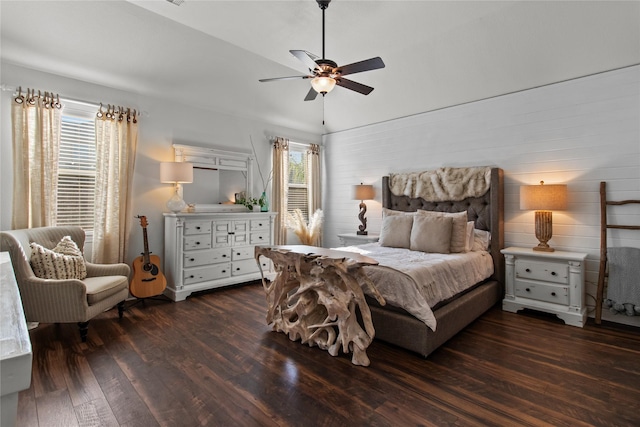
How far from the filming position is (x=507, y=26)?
123 inches

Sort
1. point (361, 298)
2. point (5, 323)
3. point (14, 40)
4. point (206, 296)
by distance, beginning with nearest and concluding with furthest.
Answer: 1. point (5, 323)
2. point (361, 298)
3. point (14, 40)
4. point (206, 296)

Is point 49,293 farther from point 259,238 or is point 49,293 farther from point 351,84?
point 351,84

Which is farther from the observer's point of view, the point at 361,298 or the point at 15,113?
the point at 15,113

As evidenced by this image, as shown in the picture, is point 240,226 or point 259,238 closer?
point 240,226

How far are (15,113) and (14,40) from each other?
0.66m

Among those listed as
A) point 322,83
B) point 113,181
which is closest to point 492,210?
point 322,83

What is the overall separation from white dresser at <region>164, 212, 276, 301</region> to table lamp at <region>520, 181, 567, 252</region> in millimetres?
3359

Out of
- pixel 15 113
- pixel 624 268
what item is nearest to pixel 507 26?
pixel 624 268

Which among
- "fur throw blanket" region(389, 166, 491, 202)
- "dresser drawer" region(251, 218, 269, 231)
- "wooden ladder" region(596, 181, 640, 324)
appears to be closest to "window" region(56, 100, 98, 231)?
"dresser drawer" region(251, 218, 269, 231)

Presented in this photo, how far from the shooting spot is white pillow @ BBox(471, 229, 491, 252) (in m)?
3.79

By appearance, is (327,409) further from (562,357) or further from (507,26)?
(507,26)

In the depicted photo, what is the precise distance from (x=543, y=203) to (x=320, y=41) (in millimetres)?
2931

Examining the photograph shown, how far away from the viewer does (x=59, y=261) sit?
292 cm

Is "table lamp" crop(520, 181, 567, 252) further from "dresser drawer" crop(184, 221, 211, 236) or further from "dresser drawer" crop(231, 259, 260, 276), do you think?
"dresser drawer" crop(184, 221, 211, 236)
